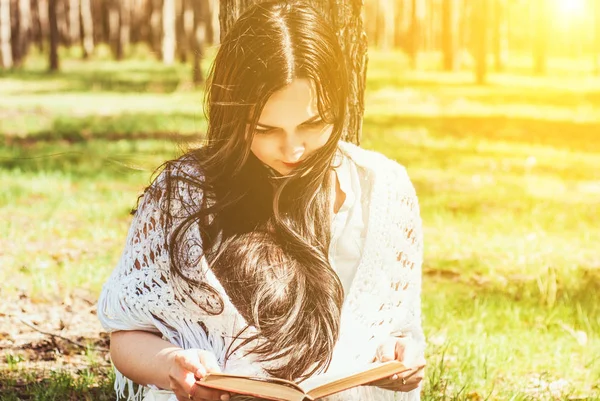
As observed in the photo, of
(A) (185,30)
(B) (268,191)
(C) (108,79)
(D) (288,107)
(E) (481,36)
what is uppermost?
(A) (185,30)

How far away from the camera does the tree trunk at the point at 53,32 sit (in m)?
21.8

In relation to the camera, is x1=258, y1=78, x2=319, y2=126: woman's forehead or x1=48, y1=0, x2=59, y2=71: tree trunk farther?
x1=48, y1=0, x2=59, y2=71: tree trunk

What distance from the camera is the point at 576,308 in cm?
476

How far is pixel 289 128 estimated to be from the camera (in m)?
2.53

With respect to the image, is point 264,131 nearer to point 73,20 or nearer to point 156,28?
point 156,28

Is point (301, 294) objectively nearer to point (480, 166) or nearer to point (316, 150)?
point (316, 150)

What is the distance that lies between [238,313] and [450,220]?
171 inches

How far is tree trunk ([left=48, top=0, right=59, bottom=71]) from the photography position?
2177cm

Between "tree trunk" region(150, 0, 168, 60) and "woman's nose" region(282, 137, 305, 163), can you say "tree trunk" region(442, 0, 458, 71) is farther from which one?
"woman's nose" region(282, 137, 305, 163)

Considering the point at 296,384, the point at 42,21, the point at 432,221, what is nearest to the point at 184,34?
the point at 42,21

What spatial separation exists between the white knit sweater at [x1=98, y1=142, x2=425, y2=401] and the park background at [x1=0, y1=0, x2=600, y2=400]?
0.36m

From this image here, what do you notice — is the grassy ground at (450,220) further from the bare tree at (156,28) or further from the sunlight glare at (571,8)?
the sunlight glare at (571,8)

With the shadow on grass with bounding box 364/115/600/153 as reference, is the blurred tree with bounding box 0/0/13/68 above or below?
above

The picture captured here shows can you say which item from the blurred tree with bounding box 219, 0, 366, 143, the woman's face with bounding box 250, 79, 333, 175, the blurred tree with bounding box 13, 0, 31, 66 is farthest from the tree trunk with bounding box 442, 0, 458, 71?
the woman's face with bounding box 250, 79, 333, 175
